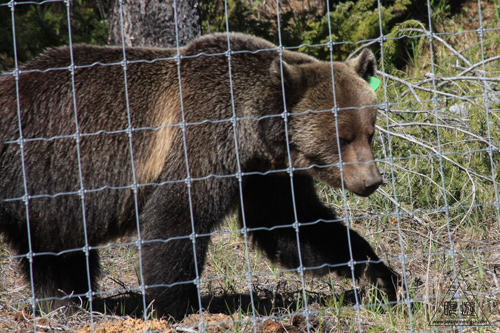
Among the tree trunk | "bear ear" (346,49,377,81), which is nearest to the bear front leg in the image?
"bear ear" (346,49,377,81)

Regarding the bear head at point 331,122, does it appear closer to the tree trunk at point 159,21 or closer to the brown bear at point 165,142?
the brown bear at point 165,142

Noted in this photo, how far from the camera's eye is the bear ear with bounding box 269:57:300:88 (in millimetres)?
4219

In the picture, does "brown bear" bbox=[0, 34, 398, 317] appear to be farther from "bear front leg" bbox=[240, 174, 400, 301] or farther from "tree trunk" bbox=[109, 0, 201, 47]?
"tree trunk" bbox=[109, 0, 201, 47]

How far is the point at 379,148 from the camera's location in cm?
641

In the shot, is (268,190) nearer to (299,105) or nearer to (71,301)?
(299,105)

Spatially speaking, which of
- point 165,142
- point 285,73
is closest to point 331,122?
point 285,73

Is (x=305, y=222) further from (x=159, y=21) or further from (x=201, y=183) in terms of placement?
(x=159, y=21)

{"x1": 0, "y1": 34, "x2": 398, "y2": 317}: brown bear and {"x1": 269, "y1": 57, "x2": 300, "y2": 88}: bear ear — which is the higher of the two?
{"x1": 269, "y1": 57, "x2": 300, "y2": 88}: bear ear

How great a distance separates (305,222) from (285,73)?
3.80ft

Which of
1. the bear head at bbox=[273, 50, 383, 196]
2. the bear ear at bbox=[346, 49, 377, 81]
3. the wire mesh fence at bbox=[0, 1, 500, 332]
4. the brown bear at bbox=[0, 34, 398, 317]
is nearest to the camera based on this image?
the wire mesh fence at bbox=[0, 1, 500, 332]

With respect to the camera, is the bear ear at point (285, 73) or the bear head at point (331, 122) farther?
the bear head at point (331, 122)

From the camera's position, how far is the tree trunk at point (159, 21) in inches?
233

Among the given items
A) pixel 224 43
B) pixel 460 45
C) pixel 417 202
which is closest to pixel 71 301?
pixel 224 43

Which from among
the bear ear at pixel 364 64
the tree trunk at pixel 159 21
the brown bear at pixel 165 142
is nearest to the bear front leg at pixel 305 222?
the brown bear at pixel 165 142
